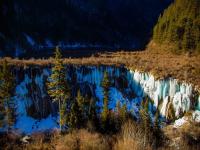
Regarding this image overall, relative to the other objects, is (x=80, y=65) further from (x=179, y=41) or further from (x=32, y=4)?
(x=32, y=4)

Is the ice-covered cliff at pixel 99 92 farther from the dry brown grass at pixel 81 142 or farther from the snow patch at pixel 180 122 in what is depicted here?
the dry brown grass at pixel 81 142

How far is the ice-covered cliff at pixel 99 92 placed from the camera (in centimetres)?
4844

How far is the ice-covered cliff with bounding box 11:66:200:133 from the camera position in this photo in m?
48.4

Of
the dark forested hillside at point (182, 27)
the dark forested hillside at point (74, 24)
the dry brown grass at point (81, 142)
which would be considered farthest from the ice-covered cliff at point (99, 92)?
the dark forested hillside at point (74, 24)

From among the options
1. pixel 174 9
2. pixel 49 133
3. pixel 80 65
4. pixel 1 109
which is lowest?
pixel 49 133

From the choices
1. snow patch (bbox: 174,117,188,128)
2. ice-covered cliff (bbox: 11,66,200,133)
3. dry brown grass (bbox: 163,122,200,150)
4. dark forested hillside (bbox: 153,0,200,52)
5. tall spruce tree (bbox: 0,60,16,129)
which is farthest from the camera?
dark forested hillside (bbox: 153,0,200,52)

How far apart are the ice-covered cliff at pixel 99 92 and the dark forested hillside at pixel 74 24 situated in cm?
3166

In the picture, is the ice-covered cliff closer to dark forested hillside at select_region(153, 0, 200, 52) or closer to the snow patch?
the snow patch

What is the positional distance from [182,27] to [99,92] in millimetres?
30425

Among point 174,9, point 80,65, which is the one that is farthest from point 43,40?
point 80,65

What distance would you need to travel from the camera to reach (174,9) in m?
83.8

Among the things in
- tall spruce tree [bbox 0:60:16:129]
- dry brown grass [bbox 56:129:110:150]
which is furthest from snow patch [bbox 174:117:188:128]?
tall spruce tree [bbox 0:60:16:129]

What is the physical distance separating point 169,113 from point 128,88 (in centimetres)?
1031

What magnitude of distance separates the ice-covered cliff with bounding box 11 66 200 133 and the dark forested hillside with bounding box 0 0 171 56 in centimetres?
3166
